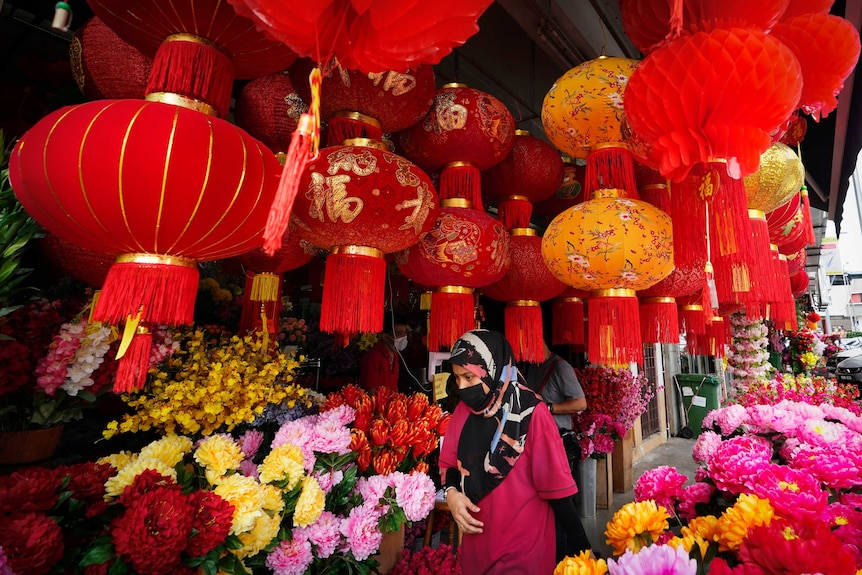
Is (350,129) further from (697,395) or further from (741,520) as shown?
(697,395)

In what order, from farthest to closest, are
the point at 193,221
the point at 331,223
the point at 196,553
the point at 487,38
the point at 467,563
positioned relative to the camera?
the point at 487,38 < the point at 467,563 < the point at 331,223 < the point at 196,553 < the point at 193,221

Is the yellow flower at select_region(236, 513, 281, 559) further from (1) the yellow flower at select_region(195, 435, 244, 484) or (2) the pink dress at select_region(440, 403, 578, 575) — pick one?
(2) the pink dress at select_region(440, 403, 578, 575)

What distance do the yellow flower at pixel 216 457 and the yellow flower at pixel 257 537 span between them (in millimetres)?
167

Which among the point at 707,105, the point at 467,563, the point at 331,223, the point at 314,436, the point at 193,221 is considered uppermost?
the point at 707,105

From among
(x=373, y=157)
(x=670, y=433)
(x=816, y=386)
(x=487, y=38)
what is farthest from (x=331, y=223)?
(x=670, y=433)

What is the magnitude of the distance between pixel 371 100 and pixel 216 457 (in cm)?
119

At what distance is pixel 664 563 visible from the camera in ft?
1.96

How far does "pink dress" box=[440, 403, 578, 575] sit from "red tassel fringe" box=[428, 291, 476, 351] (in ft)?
1.44

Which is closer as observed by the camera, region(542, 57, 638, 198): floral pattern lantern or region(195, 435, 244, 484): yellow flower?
region(195, 435, 244, 484): yellow flower

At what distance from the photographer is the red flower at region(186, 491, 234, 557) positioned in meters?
0.95

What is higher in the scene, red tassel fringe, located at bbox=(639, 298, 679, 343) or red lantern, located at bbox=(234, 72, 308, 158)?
red lantern, located at bbox=(234, 72, 308, 158)

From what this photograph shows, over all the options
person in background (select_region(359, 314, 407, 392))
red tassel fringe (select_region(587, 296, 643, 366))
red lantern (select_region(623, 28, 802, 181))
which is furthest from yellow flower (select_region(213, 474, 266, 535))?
person in background (select_region(359, 314, 407, 392))

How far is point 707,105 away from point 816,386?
4181 mm

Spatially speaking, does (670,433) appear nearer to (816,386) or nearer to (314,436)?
(816,386)
